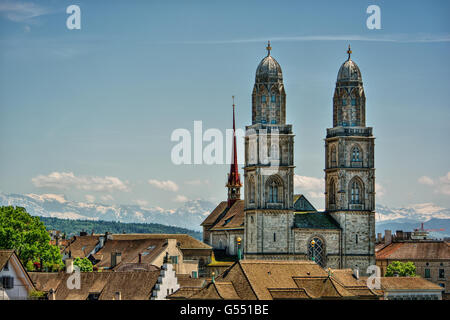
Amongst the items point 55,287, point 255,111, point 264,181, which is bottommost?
point 55,287

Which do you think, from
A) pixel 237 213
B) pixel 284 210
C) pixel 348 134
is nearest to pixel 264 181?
pixel 284 210

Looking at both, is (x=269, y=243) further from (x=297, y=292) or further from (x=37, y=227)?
(x=297, y=292)

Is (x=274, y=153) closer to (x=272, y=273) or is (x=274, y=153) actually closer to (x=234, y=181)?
(x=234, y=181)

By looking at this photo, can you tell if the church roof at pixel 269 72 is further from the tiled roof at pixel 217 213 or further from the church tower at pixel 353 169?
the tiled roof at pixel 217 213

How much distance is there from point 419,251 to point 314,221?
2936 centimetres

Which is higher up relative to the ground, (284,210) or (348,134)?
(348,134)

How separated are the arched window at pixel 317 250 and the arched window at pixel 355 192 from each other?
20.5 ft

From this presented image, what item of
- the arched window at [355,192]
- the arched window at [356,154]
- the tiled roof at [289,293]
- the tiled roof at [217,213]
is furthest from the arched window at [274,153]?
the tiled roof at [289,293]

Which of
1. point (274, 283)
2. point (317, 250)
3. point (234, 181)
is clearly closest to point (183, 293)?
point (274, 283)

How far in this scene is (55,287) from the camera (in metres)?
81.1

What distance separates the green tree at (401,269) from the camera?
119 meters

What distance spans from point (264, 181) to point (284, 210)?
4.03m

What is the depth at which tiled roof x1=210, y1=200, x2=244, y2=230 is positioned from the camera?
12512 cm

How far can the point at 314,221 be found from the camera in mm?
112125
